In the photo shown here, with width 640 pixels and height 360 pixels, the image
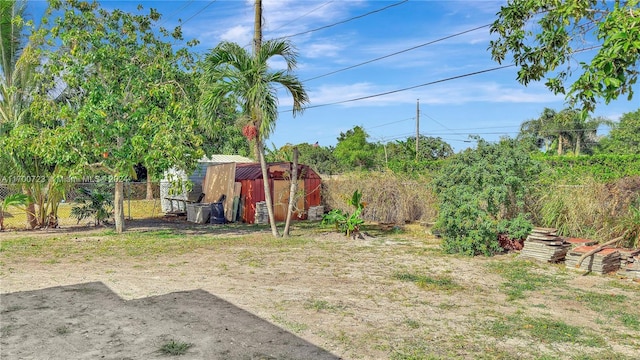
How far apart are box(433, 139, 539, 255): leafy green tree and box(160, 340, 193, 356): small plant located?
7.91 metres

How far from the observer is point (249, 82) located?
45.4ft

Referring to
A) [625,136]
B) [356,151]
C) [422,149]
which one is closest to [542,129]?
[625,136]

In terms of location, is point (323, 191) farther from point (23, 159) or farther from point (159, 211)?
point (23, 159)

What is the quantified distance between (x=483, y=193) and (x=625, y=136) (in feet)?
175

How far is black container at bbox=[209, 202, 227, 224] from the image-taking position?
1964 centimetres

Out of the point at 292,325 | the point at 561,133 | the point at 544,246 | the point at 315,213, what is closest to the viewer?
the point at 292,325

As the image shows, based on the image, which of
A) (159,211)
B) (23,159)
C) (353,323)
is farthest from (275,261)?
(159,211)

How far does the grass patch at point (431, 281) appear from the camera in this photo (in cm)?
827

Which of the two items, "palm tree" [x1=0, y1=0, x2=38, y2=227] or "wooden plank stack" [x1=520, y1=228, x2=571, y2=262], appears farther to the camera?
"palm tree" [x1=0, y1=0, x2=38, y2=227]

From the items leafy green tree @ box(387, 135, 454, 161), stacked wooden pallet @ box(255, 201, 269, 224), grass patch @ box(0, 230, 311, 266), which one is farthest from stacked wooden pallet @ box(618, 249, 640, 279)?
leafy green tree @ box(387, 135, 454, 161)

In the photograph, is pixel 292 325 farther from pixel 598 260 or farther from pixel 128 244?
pixel 128 244

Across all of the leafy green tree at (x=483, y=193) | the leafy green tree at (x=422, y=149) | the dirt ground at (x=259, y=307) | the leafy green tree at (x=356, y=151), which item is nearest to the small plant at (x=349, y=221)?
the leafy green tree at (x=483, y=193)

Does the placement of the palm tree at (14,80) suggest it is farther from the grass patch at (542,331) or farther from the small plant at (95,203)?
the grass patch at (542,331)

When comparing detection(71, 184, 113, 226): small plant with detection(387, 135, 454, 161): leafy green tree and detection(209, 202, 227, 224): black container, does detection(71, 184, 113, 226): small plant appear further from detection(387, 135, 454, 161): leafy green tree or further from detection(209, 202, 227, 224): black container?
detection(387, 135, 454, 161): leafy green tree
